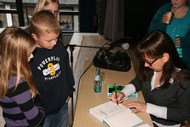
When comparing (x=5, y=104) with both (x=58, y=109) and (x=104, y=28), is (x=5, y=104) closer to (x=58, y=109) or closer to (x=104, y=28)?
(x=58, y=109)

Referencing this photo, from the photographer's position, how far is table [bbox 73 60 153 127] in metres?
1.36

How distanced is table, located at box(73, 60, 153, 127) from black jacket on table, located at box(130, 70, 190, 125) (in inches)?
4.4

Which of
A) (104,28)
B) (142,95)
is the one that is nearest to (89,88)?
(142,95)

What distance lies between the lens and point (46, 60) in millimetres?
1480

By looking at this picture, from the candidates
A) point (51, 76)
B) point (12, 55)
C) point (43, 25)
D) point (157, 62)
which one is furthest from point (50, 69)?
point (157, 62)

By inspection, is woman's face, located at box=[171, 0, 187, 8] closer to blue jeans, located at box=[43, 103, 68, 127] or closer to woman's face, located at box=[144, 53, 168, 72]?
woman's face, located at box=[144, 53, 168, 72]

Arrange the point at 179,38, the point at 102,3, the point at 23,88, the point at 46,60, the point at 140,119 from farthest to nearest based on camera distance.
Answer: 1. the point at 102,3
2. the point at 179,38
3. the point at 46,60
4. the point at 140,119
5. the point at 23,88

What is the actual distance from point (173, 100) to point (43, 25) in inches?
37.9

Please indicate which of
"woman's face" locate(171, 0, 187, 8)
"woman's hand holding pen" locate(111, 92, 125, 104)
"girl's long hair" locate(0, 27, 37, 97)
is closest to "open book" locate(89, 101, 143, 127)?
"woman's hand holding pen" locate(111, 92, 125, 104)

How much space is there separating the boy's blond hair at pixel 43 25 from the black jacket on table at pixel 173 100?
741 millimetres

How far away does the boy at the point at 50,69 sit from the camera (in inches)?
55.2

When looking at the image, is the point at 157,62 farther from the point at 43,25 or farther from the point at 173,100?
the point at 43,25

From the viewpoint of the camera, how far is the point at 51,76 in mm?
1508

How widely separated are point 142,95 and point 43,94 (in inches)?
27.8
